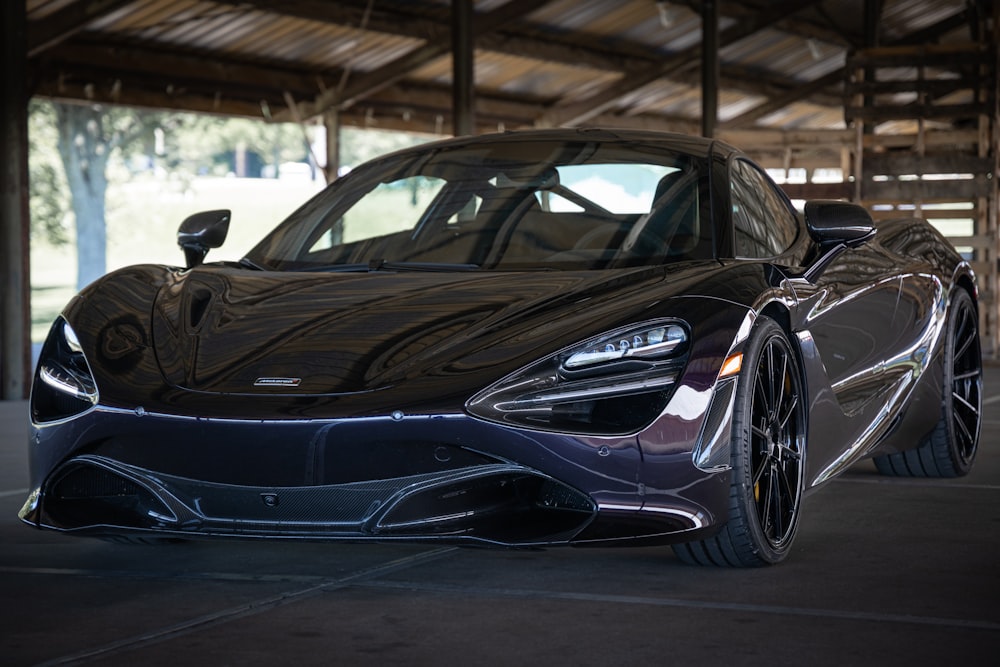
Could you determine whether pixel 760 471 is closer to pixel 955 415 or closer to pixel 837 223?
pixel 837 223

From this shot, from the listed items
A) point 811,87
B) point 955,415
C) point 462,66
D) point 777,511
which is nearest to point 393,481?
point 777,511

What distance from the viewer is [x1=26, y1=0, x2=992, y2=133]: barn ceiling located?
15.2 m

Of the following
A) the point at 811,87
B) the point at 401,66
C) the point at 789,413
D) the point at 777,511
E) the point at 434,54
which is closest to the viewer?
the point at 777,511

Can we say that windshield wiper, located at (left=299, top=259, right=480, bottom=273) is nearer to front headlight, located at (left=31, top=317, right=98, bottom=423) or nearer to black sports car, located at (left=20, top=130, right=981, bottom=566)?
black sports car, located at (left=20, top=130, right=981, bottom=566)

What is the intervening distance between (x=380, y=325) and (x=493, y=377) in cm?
43

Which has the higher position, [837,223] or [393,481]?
[837,223]

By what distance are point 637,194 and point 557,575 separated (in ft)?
3.71

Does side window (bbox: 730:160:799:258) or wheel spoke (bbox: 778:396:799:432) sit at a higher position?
side window (bbox: 730:160:799:258)

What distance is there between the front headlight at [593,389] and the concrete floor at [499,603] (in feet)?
1.42

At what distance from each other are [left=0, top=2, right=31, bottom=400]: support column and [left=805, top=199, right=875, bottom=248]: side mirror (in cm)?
729

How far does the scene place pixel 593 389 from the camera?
11.1ft

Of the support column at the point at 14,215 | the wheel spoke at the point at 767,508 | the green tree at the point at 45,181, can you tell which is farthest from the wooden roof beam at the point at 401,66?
the green tree at the point at 45,181

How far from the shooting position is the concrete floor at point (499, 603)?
9.73 ft

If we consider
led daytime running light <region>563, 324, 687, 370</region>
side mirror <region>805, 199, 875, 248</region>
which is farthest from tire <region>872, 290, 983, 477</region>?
led daytime running light <region>563, 324, 687, 370</region>
